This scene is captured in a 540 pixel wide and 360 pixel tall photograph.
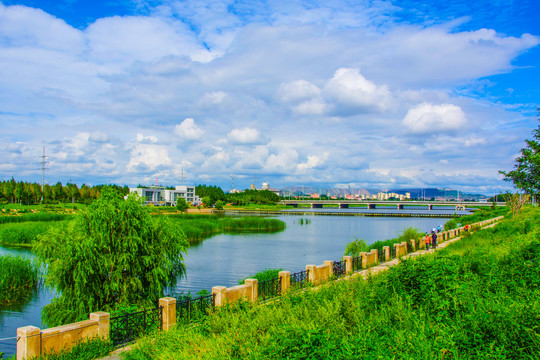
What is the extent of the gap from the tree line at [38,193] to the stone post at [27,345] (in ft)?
315

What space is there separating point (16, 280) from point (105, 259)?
11.2m

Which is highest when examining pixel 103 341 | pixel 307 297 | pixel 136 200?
pixel 136 200

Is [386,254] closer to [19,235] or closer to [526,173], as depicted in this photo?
[526,173]

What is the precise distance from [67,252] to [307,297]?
944 cm

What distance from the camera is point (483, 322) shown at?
22.4 ft

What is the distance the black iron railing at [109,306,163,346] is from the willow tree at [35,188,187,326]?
3413 mm

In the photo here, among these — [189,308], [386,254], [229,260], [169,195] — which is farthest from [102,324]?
[169,195]

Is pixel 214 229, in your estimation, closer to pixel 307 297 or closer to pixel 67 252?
pixel 67 252

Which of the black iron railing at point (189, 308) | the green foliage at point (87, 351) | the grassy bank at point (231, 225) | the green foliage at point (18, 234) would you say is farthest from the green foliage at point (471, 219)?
the green foliage at point (87, 351)

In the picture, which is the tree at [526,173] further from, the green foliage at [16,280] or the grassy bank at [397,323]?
the green foliage at [16,280]

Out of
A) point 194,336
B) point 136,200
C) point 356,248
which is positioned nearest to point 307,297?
point 194,336

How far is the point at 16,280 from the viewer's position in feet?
71.7

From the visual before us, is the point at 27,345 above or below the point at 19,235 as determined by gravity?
above

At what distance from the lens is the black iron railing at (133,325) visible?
10.2m
